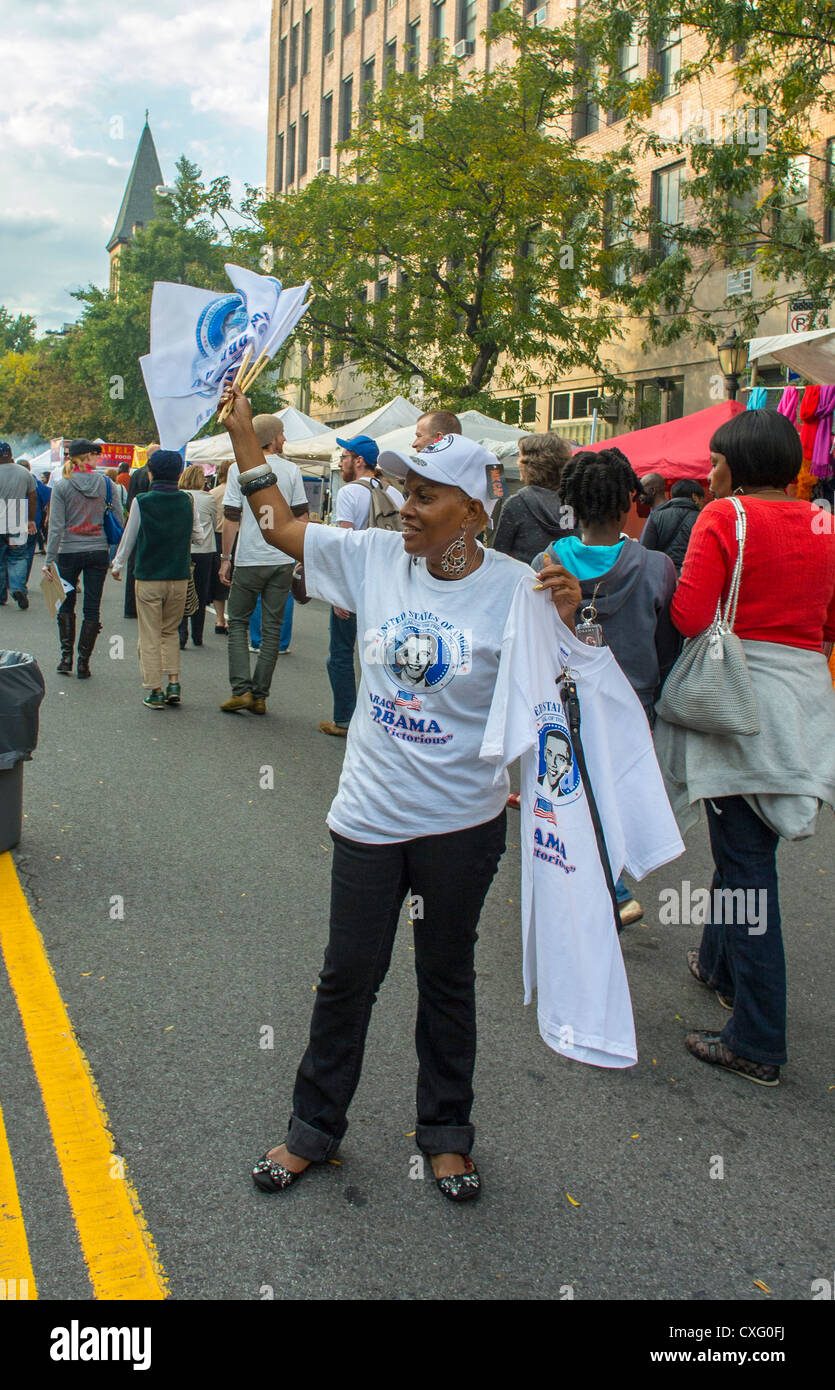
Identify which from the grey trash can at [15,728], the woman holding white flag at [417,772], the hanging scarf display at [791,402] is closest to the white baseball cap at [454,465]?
the woman holding white flag at [417,772]

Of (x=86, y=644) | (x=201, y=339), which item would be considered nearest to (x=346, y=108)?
(x=86, y=644)

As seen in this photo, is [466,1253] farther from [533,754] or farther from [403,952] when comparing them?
[403,952]

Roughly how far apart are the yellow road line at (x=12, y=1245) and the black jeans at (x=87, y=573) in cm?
738

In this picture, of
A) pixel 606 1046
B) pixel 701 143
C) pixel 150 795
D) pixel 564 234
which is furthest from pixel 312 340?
pixel 606 1046

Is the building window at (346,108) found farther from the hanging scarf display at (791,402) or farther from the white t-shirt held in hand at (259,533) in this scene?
the hanging scarf display at (791,402)

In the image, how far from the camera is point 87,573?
10086 millimetres

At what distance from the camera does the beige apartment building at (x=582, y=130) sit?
67.2ft

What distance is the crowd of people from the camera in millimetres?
2840

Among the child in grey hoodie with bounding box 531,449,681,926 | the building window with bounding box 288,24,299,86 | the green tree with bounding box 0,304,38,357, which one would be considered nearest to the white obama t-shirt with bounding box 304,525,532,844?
the child in grey hoodie with bounding box 531,449,681,926

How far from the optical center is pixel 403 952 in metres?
4.66

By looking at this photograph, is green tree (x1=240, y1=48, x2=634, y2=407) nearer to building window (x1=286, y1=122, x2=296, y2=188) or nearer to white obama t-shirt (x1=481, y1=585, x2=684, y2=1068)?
white obama t-shirt (x1=481, y1=585, x2=684, y2=1068)

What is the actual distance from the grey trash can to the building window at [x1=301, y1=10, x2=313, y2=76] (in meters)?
46.7

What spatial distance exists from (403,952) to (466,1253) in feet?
6.35
